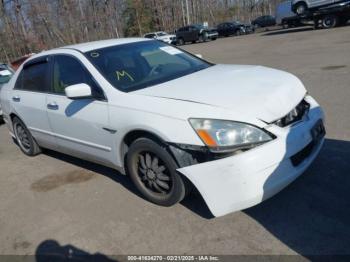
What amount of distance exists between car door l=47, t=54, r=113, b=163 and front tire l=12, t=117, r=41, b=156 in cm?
100

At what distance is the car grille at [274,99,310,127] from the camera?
3199 millimetres

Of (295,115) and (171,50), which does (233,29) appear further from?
(295,115)

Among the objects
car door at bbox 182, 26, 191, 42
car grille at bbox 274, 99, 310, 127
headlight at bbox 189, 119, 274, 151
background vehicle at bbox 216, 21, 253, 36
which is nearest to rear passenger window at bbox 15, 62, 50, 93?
headlight at bbox 189, 119, 274, 151

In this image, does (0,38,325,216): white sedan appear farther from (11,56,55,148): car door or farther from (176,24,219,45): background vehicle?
(176,24,219,45): background vehicle

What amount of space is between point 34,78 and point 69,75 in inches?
37.8

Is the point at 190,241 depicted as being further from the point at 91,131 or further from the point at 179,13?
the point at 179,13

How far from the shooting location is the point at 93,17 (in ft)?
155

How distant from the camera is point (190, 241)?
308 centimetres

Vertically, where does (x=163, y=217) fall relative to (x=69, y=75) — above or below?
below

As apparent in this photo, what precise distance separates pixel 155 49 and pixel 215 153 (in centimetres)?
220

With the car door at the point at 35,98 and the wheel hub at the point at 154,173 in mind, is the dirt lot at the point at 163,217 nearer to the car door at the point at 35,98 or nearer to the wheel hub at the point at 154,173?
the wheel hub at the point at 154,173

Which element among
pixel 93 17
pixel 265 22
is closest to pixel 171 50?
pixel 265 22

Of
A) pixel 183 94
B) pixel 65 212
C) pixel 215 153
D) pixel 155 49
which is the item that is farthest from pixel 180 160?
pixel 155 49

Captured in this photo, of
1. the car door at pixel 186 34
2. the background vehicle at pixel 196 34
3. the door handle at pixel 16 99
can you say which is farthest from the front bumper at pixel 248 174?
the car door at pixel 186 34
